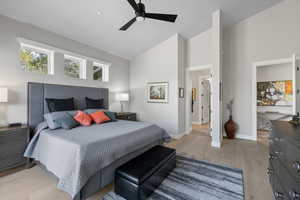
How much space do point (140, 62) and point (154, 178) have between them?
422cm

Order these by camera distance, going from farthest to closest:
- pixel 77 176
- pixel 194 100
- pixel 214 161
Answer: pixel 194 100 → pixel 214 161 → pixel 77 176

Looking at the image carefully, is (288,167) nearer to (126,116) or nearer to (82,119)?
(82,119)

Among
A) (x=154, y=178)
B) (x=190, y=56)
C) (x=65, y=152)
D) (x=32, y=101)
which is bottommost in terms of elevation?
(x=154, y=178)

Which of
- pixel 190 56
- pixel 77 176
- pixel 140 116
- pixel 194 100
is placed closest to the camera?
pixel 77 176

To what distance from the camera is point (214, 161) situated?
8.96ft

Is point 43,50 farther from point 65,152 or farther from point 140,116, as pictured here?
point 140,116

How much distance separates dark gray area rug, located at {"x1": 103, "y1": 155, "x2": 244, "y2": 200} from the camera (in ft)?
5.73

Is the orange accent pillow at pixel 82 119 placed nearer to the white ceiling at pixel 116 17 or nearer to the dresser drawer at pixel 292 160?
the white ceiling at pixel 116 17

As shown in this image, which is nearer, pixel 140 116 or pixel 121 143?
pixel 121 143

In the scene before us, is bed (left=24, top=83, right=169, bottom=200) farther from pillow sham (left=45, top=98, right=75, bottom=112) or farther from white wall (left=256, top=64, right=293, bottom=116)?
white wall (left=256, top=64, right=293, bottom=116)

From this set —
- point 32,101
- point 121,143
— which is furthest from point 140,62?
point 121,143

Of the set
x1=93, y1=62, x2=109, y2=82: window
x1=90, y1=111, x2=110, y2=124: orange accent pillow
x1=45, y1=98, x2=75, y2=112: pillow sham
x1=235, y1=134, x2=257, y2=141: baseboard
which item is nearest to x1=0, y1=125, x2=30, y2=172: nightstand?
x1=45, y1=98, x2=75, y2=112: pillow sham

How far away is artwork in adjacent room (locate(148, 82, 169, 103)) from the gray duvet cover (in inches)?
88.0

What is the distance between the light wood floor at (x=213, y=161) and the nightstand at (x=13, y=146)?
192mm
